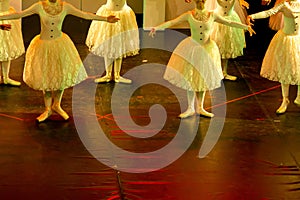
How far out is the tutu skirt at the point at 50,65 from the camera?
6406 millimetres

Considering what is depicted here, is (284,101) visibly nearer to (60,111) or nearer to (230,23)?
(230,23)

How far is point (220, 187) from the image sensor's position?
17.9 ft

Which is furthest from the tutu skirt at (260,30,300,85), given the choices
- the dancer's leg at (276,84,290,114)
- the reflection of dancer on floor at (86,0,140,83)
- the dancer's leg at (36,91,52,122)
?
the dancer's leg at (36,91,52,122)

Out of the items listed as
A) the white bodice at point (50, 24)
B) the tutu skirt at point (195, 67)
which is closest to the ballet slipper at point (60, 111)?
the white bodice at point (50, 24)

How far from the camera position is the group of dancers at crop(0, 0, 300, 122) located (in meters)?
6.43

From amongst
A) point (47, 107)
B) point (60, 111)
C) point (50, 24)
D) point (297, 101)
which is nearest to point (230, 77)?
point (297, 101)

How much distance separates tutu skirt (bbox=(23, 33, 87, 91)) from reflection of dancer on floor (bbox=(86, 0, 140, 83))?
1.10 metres

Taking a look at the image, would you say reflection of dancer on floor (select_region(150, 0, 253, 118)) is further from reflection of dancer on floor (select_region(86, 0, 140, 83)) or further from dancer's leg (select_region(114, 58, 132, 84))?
dancer's leg (select_region(114, 58, 132, 84))

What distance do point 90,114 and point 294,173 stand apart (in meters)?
2.01

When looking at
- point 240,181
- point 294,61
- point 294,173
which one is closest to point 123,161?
point 240,181

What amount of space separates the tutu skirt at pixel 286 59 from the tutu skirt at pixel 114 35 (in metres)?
1.53

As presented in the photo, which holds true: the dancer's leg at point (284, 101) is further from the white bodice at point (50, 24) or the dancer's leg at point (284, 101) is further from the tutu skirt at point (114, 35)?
the white bodice at point (50, 24)

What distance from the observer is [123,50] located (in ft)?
25.0

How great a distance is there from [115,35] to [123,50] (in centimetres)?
18
